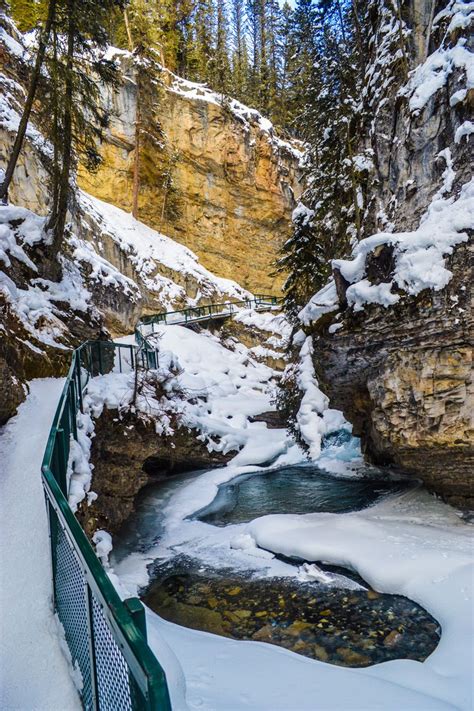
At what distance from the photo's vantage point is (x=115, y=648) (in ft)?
6.77

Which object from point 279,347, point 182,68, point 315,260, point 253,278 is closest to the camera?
point 315,260

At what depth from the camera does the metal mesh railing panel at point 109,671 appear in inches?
77.2

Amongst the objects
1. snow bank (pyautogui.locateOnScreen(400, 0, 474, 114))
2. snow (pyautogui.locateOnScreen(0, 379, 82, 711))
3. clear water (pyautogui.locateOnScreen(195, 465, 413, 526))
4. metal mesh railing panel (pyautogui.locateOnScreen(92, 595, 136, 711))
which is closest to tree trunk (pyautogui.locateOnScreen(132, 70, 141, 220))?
clear water (pyautogui.locateOnScreen(195, 465, 413, 526))

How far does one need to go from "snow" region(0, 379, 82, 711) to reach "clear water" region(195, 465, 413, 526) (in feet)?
19.9

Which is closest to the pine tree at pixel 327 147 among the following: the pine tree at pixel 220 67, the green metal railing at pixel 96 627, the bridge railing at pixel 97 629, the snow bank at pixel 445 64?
the snow bank at pixel 445 64

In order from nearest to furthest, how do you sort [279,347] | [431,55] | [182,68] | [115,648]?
1. [115,648]
2. [431,55]
3. [279,347]
4. [182,68]

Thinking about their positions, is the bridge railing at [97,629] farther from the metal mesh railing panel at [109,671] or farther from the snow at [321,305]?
the snow at [321,305]

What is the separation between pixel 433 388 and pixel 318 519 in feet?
13.0

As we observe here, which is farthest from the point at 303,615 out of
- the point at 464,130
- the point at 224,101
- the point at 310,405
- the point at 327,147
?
the point at 224,101

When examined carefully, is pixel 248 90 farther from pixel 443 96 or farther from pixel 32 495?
pixel 32 495

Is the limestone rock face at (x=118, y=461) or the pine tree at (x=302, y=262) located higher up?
the pine tree at (x=302, y=262)

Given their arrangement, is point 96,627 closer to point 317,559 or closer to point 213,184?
point 317,559

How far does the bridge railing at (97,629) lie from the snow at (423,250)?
6755mm

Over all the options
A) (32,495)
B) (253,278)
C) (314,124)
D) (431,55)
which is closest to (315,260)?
(314,124)
